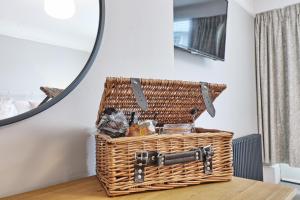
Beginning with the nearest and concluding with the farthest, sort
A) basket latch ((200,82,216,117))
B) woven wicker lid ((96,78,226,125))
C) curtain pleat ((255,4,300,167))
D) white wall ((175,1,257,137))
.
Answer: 1. woven wicker lid ((96,78,226,125))
2. basket latch ((200,82,216,117))
3. white wall ((175,1,257,137))
4. curtain pleat ((255,4,300,167))

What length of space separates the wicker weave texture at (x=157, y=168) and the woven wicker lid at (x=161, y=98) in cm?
14

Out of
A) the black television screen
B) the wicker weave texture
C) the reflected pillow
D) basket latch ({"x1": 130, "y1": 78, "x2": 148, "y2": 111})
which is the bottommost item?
the wicker weave texture

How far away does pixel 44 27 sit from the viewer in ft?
2.84

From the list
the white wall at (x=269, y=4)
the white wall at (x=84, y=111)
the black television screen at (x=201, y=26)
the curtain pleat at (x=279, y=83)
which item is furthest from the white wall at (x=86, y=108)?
the white wall at (x=269, y=4)

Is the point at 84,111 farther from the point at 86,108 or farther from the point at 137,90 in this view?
the point at 137,90

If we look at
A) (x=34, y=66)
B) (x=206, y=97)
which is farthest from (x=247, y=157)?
(x=34, y=66)

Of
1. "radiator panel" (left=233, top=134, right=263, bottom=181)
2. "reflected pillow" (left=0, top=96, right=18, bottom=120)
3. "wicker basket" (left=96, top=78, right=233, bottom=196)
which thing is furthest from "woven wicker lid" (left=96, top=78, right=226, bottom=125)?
"radiator panel" (left=233, top=134, right=263, bottom=181)

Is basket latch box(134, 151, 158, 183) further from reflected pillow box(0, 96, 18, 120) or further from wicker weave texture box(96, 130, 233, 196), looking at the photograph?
reflected pillow box(0, 96, 18, 120)

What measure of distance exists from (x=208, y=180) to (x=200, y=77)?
3.67 ft

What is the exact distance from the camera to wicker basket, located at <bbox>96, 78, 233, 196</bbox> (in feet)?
2.31

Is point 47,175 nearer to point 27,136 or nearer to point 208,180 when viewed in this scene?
point 27,136

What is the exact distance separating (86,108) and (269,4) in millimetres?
2529

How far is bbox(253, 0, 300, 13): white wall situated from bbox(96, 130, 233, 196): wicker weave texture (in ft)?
7.65

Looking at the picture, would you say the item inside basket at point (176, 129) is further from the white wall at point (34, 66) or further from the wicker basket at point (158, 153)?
the white wall at point (34, 66)
